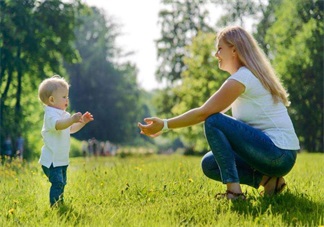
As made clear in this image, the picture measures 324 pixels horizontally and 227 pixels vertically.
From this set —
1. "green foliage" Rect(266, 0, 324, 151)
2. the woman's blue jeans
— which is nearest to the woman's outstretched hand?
the woman's blue jeans

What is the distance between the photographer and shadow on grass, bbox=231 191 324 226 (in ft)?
12.9

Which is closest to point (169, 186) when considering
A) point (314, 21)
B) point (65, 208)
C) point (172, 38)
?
point (65, 208)

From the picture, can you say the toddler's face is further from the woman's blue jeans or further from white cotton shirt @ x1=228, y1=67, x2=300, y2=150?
white cotton shirt @ x1=228, y1=67, x2=300, y2=150

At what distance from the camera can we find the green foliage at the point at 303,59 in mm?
32378

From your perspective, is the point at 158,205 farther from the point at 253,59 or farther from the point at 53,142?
the point at 253,59

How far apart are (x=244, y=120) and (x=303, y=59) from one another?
29594mm

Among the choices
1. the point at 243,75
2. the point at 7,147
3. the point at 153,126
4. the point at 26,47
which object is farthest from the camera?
the point at 26,47

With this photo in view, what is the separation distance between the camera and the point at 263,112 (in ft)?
15.7

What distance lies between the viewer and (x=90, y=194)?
536 cm

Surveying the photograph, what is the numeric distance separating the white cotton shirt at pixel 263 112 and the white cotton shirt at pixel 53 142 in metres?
1.69

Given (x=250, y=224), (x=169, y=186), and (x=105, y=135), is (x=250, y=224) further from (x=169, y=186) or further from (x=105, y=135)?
(x=105, y=135)

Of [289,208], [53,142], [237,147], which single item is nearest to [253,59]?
[237,147]

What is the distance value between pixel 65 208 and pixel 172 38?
112 ft

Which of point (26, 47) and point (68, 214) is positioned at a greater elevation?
point (26, 47)
